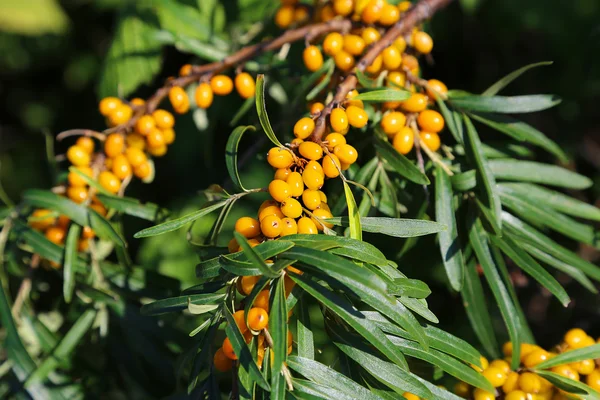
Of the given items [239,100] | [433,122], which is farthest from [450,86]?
[433,122]

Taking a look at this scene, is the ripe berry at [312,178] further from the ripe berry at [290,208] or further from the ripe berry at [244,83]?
the ripe berry at [244,83]

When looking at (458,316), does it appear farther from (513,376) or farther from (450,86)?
(450,86)

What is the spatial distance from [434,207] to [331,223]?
0.29 m

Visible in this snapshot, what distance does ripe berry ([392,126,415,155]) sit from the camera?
978 mm

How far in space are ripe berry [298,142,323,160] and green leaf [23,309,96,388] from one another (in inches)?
25.1

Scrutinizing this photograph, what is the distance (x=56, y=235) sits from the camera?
1.18 m

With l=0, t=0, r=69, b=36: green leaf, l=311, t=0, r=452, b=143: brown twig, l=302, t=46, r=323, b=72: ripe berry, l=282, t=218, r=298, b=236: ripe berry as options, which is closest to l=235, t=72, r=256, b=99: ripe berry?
l=302, t=46, r=323, b=72: ripe berry

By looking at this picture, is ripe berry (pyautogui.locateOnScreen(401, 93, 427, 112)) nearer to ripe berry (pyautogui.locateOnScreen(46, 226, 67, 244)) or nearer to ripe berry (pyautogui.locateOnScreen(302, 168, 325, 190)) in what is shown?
ripe berry (pyautogui.locateOnScreen(302, 168, 325, 190))

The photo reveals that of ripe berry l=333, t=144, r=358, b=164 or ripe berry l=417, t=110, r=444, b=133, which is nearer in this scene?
ripe berry l=333, t=144, r=358, b=164

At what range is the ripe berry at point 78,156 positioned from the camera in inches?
44.7

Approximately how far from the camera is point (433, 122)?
99cm

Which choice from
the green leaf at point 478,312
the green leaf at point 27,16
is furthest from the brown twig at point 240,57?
the green leaf at point 27,16

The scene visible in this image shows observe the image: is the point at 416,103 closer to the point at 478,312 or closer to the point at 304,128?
the point at 304,128

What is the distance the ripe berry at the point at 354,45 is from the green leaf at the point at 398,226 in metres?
0.40
